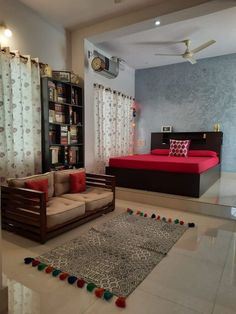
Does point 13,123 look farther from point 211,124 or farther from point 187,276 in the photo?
point 211,124

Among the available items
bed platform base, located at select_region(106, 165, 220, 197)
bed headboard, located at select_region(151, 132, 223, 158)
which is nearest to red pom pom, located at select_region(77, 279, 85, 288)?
bed platform base, located at select_region(106, 165, 220, 197)

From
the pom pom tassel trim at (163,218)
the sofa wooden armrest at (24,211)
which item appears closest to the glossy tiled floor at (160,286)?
the sofa wooden armrest at (24,211)

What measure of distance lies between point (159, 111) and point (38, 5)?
13.3 feet

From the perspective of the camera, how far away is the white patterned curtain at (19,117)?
3.23m

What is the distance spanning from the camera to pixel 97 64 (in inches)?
179

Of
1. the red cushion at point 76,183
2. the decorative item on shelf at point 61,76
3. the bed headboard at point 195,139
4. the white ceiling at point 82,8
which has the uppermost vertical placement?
the white ceiling at point 82,8

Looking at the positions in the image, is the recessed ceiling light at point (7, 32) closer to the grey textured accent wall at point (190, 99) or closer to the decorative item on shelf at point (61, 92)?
the decorative item on shelf at point (61, 92)

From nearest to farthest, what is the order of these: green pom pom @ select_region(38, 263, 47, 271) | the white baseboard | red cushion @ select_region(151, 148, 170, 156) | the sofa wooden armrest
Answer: the white baseboard < green pom pom @ select_region(38, 263, 47, 271) < the sofa wooden armrest < red cushion @ select_region(151, 148, 170, 156)

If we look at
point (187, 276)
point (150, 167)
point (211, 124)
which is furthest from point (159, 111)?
point (187, 276)

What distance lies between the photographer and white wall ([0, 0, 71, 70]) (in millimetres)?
3430

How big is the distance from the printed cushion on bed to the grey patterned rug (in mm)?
2808

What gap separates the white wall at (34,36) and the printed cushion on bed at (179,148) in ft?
10.4

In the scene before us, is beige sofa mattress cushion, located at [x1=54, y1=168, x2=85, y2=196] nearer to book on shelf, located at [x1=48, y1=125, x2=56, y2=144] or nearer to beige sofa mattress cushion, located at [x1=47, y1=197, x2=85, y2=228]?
beige sofa mattress cushion, located at [x1=47, y1=197, x2=85, y2=228]

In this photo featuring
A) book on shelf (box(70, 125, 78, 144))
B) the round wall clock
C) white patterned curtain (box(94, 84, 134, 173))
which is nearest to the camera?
book on shelf (box(70, 125, 78, 144))
